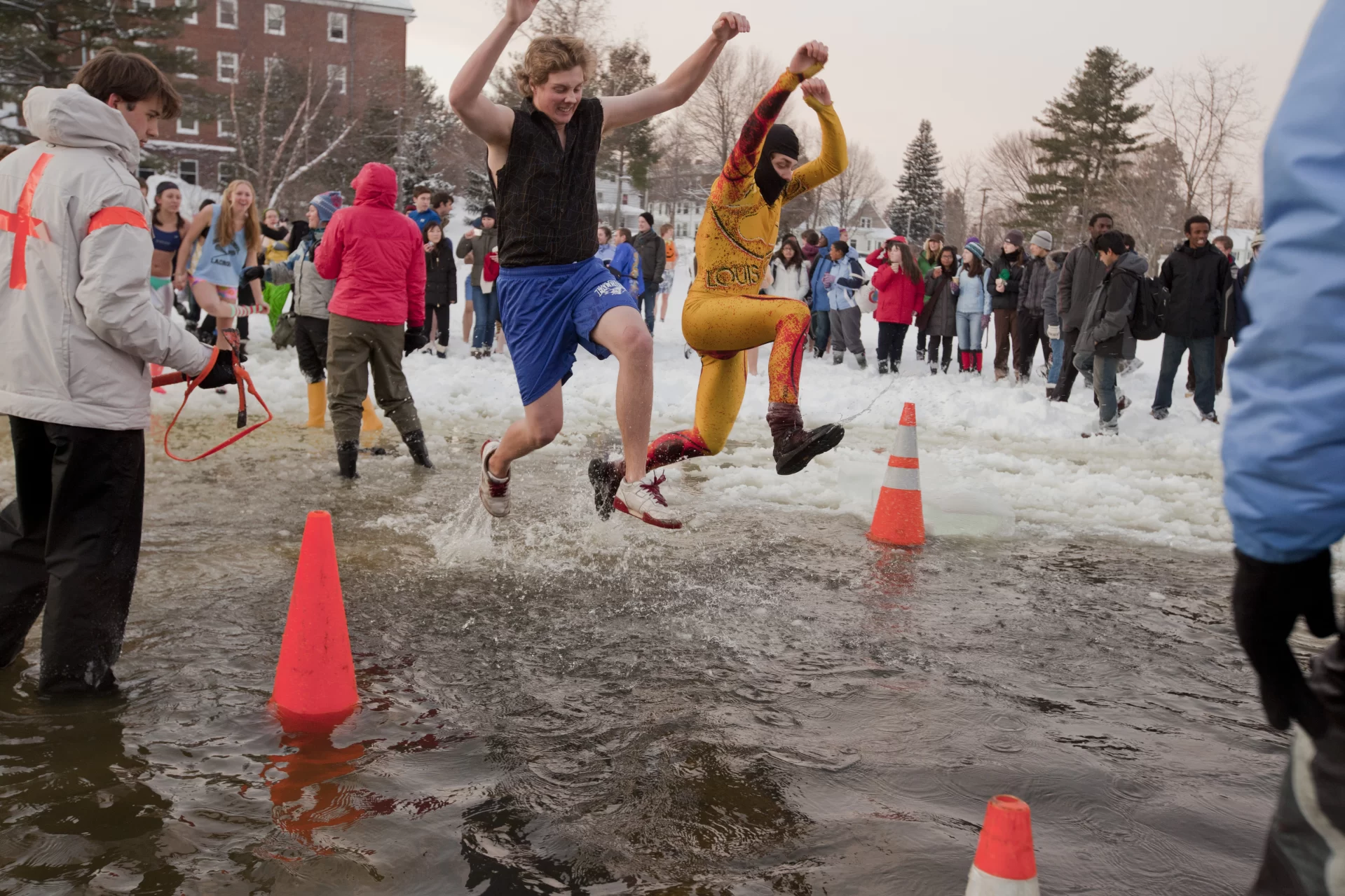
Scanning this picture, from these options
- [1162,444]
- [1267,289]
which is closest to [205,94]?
[1162,444]

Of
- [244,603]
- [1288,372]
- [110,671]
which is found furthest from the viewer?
[244,603]

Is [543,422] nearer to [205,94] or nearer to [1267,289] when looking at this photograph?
[1267,289]

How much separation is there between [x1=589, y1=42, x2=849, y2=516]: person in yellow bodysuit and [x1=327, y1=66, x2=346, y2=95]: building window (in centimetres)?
3990

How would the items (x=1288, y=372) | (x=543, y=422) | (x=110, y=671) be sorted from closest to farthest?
(x=1288, y=372) → (x=110, y=671) → (x=543, y=422)

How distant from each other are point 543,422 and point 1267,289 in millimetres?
4059

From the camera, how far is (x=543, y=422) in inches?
206

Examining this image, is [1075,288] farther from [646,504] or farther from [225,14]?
[225,14]

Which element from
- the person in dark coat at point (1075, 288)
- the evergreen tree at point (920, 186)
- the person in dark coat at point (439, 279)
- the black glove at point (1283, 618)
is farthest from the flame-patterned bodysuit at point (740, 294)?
the evergreen tree at point (920, 186)

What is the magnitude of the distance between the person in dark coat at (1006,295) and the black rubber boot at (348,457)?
32.9 ft

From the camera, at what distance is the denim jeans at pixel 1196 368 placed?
12.0 m

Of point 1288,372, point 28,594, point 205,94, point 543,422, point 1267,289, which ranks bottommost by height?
point 28,594

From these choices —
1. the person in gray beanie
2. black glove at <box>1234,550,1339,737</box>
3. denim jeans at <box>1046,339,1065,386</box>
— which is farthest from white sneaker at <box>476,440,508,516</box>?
the person in gray beanie

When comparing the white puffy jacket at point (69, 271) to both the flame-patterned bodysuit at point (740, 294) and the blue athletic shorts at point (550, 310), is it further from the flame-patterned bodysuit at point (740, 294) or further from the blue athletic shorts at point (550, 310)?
the flame-patterned bodysuit at point (740, 294)

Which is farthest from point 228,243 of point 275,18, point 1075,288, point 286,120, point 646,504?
point 275,18
